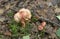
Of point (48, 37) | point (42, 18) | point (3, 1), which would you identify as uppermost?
point (3, 1)

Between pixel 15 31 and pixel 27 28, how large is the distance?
0.19 meters

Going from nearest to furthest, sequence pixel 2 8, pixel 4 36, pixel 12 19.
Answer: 1. pixel 4 36
2. pixel 12 19
3. pixel 2 8

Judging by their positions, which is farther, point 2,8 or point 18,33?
point 2,8

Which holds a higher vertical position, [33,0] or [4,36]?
[33,0]

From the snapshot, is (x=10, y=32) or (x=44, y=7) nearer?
(x=10, y=32)

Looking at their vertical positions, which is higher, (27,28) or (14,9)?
(14,9)

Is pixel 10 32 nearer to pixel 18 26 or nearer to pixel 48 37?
pixel 18 26

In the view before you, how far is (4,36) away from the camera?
2602 mm

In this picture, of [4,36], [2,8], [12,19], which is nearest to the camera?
[4,36]

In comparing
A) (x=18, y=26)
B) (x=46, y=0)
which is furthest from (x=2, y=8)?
(x=46, y=0)

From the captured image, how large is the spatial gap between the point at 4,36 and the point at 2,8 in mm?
613

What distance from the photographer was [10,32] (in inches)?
104

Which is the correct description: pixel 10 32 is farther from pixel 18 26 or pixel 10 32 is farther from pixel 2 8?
pixel 2 8

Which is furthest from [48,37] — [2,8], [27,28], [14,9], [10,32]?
[2,8]
